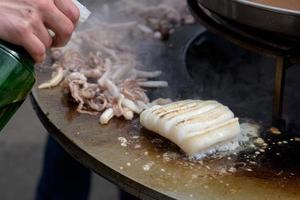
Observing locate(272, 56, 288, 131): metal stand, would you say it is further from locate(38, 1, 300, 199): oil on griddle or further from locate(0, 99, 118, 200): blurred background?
locate(0, 99, 118, 200): blurred background

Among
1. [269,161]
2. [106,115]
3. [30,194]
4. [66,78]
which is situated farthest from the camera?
[30,194]

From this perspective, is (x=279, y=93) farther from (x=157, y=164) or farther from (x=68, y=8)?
(x=68, y=8)

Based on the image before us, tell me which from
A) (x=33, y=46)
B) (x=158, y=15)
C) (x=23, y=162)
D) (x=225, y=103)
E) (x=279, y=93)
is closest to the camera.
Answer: (x=33, y=46)

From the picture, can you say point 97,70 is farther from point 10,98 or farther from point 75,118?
point 10,98

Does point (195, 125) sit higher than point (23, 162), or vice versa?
point (195, 125)

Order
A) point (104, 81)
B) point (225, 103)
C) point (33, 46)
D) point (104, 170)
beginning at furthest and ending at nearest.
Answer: point (225, 103) → point (104, 81) → point (104, 170) → point (33, 46)

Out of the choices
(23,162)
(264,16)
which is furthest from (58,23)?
(23,162)

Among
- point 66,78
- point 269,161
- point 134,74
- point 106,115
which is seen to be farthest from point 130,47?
point 269,161
